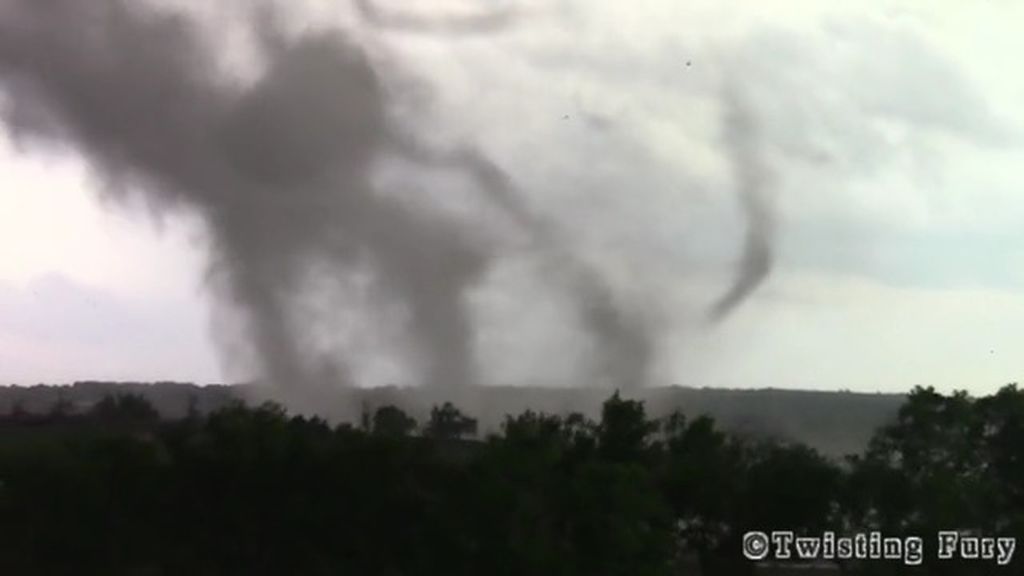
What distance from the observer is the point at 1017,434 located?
8369 cm

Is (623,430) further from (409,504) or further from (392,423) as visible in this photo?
(409,504)

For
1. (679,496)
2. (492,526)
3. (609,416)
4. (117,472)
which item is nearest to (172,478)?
(117,472)

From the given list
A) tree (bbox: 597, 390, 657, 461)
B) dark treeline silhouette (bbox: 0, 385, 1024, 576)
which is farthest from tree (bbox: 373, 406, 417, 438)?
tree (bbox: 597, 390, 657, 461)

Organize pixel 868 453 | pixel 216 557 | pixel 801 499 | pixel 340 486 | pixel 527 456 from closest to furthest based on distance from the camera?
pixel 216 557 < pixel 340 486 < pixel 527 456 < pixel 801 499 < pixel 868 453

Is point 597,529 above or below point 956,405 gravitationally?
below

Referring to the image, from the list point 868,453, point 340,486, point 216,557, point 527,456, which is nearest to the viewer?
point 216,557

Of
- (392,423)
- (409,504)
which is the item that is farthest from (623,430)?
(409,504)

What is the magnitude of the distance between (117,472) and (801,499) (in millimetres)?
31088

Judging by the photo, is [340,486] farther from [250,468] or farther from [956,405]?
[956,405]

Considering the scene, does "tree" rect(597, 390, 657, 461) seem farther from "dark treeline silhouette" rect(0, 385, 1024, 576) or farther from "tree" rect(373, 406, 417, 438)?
"tree" rect(373, 406, 417, 438)

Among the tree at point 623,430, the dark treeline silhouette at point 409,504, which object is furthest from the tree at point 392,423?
the tree at point 623,430

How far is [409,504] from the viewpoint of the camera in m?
57.8

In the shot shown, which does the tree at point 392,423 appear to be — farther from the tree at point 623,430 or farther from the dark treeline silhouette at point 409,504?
the tree at point 623,430

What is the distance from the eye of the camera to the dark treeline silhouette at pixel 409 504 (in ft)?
178
